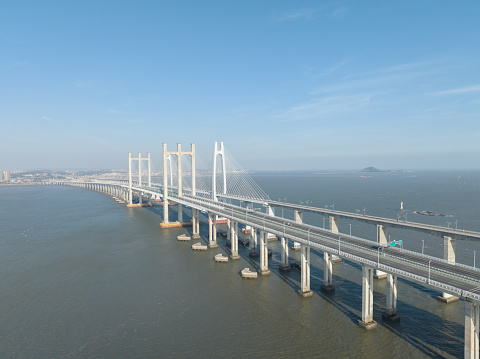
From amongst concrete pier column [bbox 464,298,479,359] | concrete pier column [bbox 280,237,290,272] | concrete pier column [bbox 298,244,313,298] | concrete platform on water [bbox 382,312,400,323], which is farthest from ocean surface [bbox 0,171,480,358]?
concrete pier column [bbox 464,298,479,359]

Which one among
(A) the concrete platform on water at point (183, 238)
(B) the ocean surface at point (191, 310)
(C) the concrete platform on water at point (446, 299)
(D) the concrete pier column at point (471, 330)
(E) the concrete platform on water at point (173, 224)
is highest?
(D) the concrete pier column at point (471, 330)

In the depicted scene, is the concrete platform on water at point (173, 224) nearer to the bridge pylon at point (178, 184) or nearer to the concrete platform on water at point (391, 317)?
the bridge pylon at point (178, 184)

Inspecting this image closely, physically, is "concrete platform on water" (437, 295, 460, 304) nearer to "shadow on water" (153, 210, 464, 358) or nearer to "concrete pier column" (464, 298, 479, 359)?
"shadow on water" (153, 210, 464, 358)

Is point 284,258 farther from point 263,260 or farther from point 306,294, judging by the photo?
point 306,294

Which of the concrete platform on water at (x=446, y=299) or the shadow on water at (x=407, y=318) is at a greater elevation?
the concrete platform on water at (x=446, y=299)

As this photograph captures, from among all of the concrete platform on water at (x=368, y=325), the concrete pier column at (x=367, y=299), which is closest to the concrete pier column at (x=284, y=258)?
the concrete platform on water at (x=368, y=325)

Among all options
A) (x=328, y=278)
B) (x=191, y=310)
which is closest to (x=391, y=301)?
(x=328, y=278)
